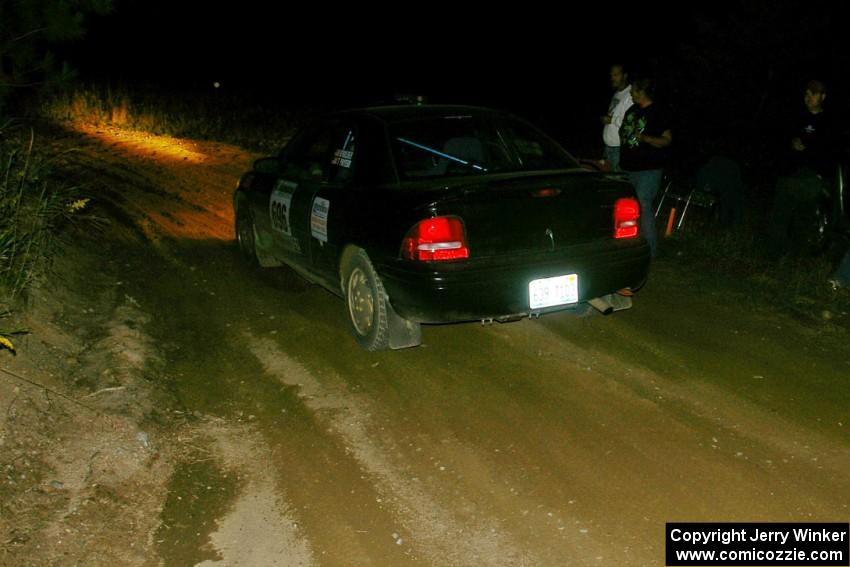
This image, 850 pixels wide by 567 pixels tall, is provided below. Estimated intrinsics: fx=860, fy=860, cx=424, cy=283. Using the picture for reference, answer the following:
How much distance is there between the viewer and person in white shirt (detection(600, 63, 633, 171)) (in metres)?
8.62

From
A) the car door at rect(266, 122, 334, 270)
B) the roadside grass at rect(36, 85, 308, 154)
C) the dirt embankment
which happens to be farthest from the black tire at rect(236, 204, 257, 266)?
the roadside grass at rect(36, 85, 308, 154)

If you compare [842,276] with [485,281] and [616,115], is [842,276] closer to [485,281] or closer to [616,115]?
[616,115]

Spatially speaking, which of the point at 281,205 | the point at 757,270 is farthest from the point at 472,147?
the point at 757,270

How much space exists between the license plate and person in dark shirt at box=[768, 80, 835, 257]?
366 centimetres

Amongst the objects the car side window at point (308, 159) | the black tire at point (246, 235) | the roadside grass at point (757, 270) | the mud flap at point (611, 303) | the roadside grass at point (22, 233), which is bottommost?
the roadside grass at point (757, 270)

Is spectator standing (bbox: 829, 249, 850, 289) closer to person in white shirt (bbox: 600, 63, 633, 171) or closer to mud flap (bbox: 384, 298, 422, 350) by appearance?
person in white shirt (bbox: 600, 63, 633, 171)

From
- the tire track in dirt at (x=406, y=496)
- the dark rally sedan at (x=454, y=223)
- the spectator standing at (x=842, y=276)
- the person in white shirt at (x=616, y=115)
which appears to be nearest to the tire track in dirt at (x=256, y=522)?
the tire track in dirt at (x=406, y=496)

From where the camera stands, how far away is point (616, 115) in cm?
868

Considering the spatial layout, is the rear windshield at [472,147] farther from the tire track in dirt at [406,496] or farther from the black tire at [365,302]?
the tire track in dirt at [406,496]

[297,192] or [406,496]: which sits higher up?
[297,192]

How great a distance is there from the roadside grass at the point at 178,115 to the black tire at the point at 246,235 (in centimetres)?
846

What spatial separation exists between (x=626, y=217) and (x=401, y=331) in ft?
5.42

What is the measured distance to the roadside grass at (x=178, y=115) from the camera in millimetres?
A: 18703

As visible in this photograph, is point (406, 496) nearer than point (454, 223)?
Yes
